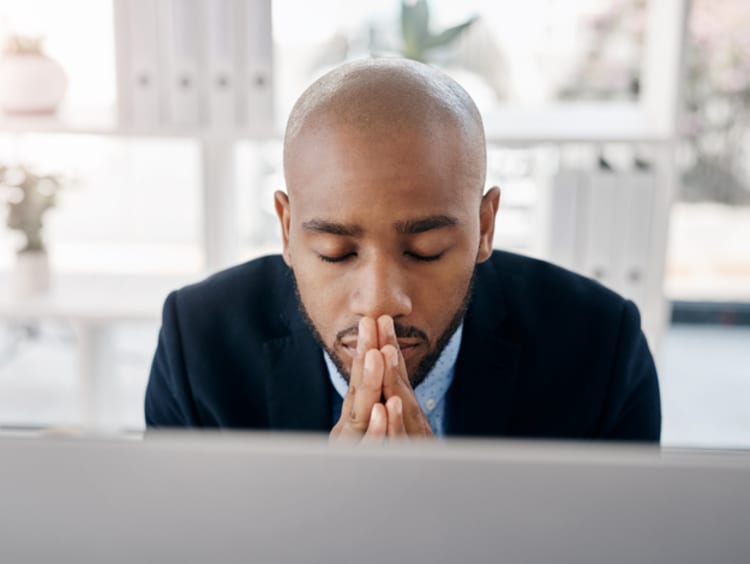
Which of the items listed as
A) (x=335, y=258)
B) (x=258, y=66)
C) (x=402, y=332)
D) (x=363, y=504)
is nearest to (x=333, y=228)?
(x=335, y=258)

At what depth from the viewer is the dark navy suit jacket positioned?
1083 mm

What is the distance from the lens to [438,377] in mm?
1101

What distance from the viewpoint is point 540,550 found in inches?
9.0

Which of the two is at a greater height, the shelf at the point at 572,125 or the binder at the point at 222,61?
the binder at the point at 222,61

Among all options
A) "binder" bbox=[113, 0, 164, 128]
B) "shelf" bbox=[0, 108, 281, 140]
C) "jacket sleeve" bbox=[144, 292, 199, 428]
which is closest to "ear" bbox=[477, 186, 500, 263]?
"jacket sleeve" bbox=[144, 292, 199, 428]

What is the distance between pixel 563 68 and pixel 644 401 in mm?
2508

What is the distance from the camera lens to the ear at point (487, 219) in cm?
104

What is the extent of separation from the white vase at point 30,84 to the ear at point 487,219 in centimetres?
139

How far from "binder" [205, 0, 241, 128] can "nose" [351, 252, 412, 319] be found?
1.10 m

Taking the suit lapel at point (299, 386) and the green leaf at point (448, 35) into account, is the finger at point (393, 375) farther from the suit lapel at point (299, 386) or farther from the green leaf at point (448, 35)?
the green leaf at point (448, 35)

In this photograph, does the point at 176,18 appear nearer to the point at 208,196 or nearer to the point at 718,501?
the point at 208,196

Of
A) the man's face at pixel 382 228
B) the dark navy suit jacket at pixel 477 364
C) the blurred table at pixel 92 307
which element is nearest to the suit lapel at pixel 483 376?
the dark navy suit jacket at pixel 477 364

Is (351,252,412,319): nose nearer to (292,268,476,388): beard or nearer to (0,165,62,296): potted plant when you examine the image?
(292,268,476,388): beard

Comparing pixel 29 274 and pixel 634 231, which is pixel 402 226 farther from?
pixel 29 274
